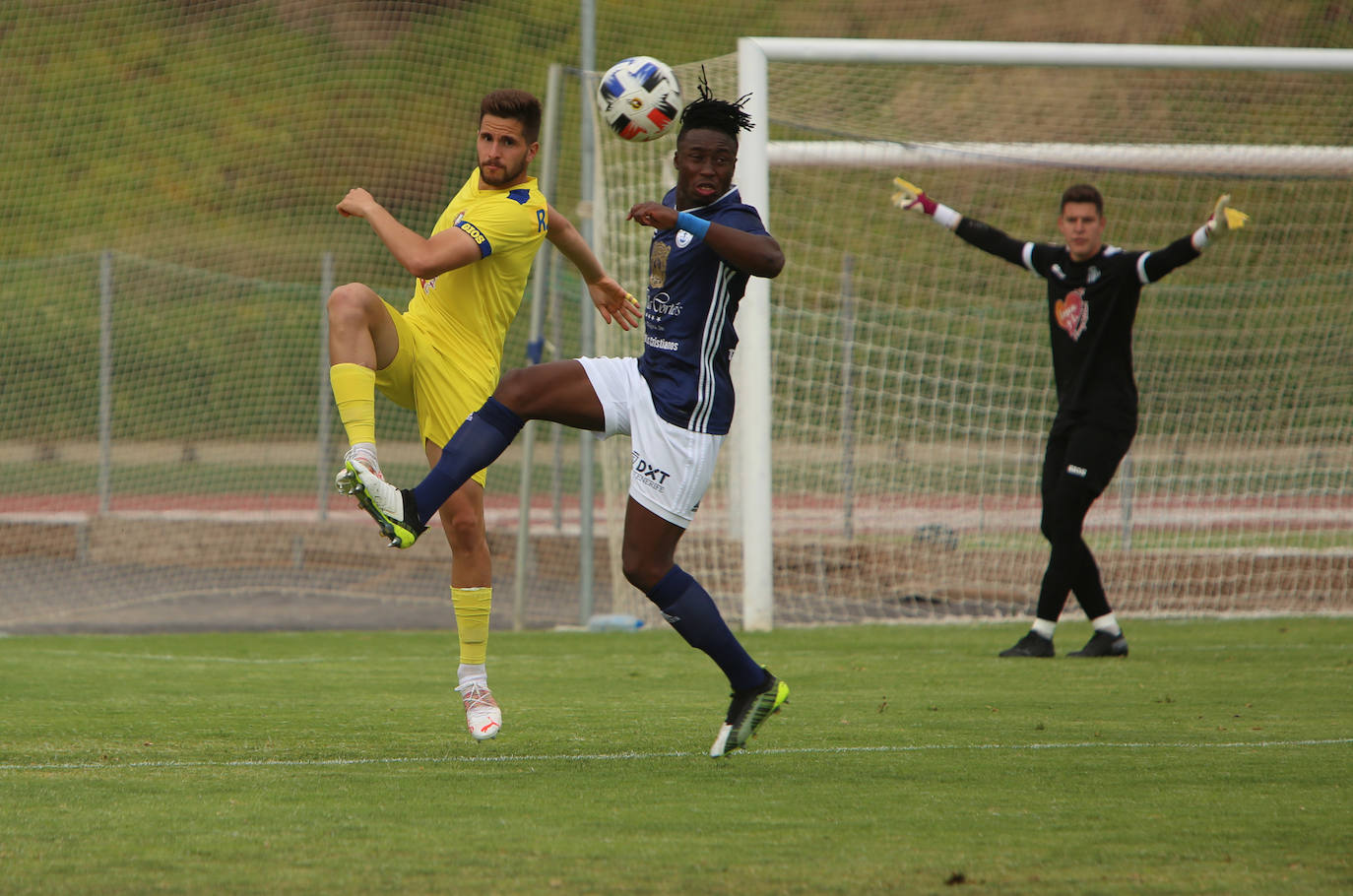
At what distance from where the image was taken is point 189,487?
592 inches

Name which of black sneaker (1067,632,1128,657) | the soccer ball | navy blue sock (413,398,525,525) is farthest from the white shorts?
black sneaker (1067,632,1128,657)

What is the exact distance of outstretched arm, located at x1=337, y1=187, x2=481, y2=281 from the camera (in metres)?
4.71

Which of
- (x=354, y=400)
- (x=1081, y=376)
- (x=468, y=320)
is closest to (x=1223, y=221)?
(x=1081, y=376)

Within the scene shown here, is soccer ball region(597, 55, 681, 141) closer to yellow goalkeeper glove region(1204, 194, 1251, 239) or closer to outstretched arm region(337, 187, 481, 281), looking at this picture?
outstretched arm region(337, 187, 481, 281)

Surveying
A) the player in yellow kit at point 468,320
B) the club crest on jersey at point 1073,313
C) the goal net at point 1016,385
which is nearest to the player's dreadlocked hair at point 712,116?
the player in yellow kit at point 468,320

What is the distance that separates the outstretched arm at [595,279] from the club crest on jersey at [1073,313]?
306cm

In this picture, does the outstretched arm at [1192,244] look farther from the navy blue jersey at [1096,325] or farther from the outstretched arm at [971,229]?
the outstretched arm at [971,229]

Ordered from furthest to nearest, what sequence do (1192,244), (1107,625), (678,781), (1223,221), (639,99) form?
(1107,625)
(1192,244)
(1223,221)
(639,99)
(678,781)

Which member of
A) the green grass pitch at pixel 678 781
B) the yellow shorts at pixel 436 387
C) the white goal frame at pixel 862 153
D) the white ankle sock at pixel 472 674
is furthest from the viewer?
the white goal frame at pixel 862 153

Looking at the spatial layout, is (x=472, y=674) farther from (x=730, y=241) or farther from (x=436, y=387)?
(x=730, y=241)

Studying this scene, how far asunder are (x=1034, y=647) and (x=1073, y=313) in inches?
69.6

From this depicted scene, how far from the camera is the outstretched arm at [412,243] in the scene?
4711mm

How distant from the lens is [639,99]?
5.38m

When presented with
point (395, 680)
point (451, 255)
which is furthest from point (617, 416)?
point (395, 680)
